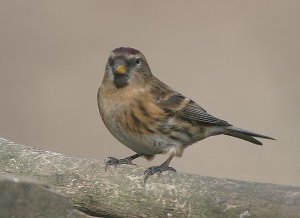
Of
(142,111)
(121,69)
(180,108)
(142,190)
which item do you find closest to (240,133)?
(180,108)

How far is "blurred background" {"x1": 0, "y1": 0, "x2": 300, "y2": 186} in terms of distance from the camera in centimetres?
819

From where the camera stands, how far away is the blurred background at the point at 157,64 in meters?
8.19

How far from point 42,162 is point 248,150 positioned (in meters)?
3.56

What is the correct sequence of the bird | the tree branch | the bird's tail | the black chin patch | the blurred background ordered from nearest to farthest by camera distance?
the tree branch, the bird, the black chin patch, the bird's tail, the blurred background

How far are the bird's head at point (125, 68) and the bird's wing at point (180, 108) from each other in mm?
157

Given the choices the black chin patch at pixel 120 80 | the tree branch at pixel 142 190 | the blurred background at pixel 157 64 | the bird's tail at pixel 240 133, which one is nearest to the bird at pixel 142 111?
the black chin patch at pixel 120 80

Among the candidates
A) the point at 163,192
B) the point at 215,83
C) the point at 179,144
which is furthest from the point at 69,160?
the point at 215,83

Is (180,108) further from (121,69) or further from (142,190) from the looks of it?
(142,190)

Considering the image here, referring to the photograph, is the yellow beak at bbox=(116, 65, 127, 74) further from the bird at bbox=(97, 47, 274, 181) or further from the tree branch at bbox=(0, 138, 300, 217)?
the tree branch at bbox=(0, 138, 300, 217)

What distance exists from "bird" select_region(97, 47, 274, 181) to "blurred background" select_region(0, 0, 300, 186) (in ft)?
6.18

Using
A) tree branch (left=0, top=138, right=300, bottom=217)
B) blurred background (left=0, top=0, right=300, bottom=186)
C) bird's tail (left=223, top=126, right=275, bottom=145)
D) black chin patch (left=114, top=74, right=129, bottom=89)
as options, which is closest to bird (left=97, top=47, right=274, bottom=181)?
black chin patch (left=114, top=74, right=129, bottom=89)

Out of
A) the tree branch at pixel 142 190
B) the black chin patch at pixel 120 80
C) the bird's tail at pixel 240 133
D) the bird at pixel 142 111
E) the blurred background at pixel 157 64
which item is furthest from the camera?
the blurred background at pixel 157 64

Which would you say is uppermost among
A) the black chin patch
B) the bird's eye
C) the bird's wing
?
the bird's eye

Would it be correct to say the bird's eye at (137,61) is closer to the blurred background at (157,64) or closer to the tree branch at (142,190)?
the tree branch at (142,190)
